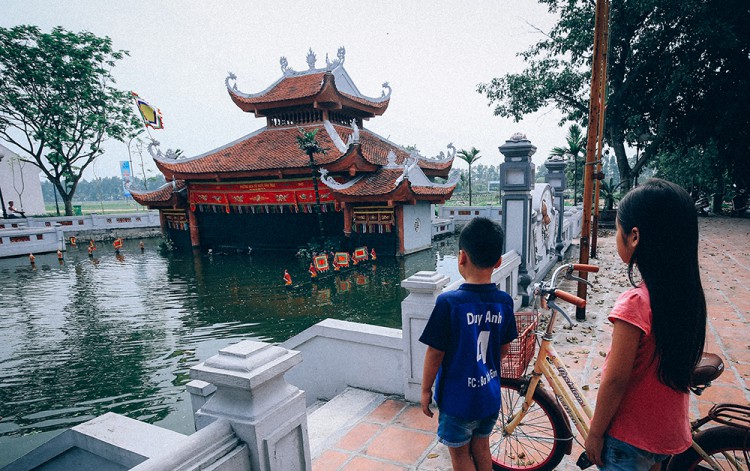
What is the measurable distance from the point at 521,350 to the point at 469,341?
0.77 meters

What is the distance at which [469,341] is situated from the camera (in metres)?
1.80

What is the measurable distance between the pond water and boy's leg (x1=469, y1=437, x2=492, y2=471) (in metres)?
4.71

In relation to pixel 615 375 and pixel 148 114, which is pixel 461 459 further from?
pixel 148 114

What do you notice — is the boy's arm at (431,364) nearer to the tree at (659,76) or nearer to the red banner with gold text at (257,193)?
the red banner with gold text at (257,193)

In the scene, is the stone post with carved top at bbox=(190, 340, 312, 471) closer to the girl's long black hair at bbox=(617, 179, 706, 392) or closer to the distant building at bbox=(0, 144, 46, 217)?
the girl's long black hair at bbox=(617, 179, 706, 392)

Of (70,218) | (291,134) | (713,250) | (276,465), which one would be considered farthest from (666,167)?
(70,218)

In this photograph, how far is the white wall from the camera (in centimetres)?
1672

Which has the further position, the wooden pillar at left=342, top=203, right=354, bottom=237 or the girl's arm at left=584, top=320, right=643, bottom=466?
the wooden pillar at left=342, top=203, right=354, bottom=237

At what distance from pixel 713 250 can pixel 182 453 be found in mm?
13267

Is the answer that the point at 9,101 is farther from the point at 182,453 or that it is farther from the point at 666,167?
the point at 666,167

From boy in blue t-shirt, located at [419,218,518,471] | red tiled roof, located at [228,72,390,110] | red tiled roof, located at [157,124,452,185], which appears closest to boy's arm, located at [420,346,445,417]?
boy in blue t-shirt, located at [419,218,518,471]

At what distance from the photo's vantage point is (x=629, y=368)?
137 cm

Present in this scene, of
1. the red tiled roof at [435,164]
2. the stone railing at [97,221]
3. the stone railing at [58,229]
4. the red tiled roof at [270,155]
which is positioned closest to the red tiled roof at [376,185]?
the red tiled roof at [270,155]

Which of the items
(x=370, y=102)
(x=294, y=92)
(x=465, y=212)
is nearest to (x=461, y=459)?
(x=294, y=92)
